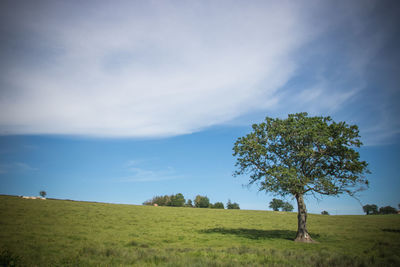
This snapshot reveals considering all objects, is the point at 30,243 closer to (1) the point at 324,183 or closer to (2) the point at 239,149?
(2) the point at 239,149

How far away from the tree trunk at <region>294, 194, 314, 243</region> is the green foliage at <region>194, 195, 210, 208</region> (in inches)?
5341

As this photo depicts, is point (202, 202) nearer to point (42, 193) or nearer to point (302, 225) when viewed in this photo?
point (42, 193)

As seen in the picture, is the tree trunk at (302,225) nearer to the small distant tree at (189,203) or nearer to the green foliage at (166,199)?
the green foliage at (166,199)

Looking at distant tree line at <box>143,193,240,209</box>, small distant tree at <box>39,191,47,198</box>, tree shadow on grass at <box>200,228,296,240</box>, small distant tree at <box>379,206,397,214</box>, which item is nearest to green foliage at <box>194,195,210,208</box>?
distant tree line at <box>143,193,240,209</box>

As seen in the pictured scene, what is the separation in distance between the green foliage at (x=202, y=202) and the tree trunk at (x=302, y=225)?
136 meters

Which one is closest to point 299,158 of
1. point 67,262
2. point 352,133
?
point 352,133

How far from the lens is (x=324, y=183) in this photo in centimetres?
2309

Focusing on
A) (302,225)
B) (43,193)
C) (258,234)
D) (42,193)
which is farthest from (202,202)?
(302,225)

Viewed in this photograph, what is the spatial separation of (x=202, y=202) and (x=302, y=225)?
136 m

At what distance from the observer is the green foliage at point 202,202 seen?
154875mm

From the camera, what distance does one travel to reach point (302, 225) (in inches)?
978

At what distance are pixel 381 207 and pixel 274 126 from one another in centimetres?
20177

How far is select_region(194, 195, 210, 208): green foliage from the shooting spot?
15488 centimetres

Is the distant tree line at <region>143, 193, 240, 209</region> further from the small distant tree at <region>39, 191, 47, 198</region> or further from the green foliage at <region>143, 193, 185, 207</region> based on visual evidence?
the small distant tree at <region>39, 191, 47, 198</region>
